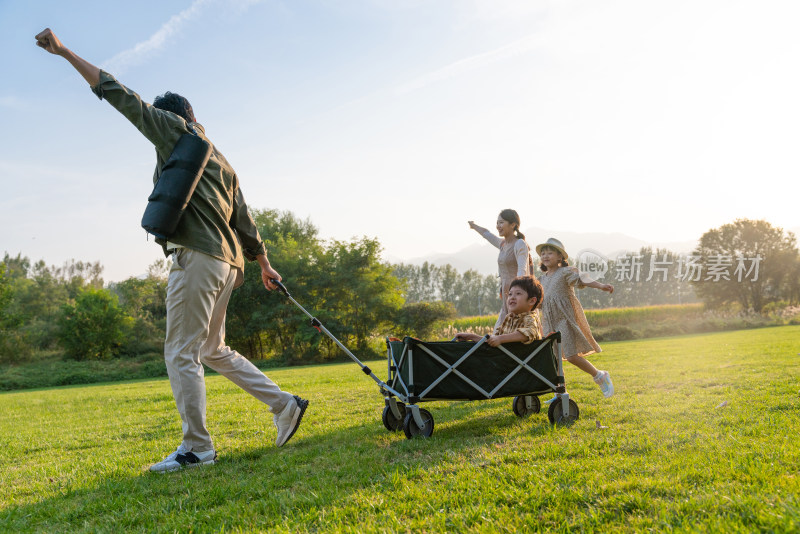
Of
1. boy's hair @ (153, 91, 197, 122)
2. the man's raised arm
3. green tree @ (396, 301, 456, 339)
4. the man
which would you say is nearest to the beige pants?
the man

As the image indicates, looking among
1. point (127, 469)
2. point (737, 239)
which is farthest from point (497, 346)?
point (737, 239)

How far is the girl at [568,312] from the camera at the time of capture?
478cm

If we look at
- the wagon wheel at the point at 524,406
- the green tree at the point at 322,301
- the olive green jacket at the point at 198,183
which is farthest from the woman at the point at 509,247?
the green tree at the point at 322,301

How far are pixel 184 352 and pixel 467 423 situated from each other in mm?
2178

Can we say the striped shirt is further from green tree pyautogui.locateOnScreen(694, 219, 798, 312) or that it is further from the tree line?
green tree pyautogui.locateOnScreen(694, 219, 798, 312)

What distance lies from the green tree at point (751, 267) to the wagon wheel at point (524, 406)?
41.7m

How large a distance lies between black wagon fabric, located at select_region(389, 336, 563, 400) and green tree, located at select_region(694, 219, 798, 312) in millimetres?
42173

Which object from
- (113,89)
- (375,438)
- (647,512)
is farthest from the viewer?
(375,438)

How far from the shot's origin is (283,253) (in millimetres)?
26766

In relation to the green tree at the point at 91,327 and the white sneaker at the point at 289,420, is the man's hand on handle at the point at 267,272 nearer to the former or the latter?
the white sneaker at the point at 289,420

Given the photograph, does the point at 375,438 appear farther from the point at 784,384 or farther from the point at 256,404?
the point at 784,384

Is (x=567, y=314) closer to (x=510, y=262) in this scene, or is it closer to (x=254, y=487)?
(x=510, y=262)

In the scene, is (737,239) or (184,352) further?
(737,239)

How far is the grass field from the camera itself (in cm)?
208
